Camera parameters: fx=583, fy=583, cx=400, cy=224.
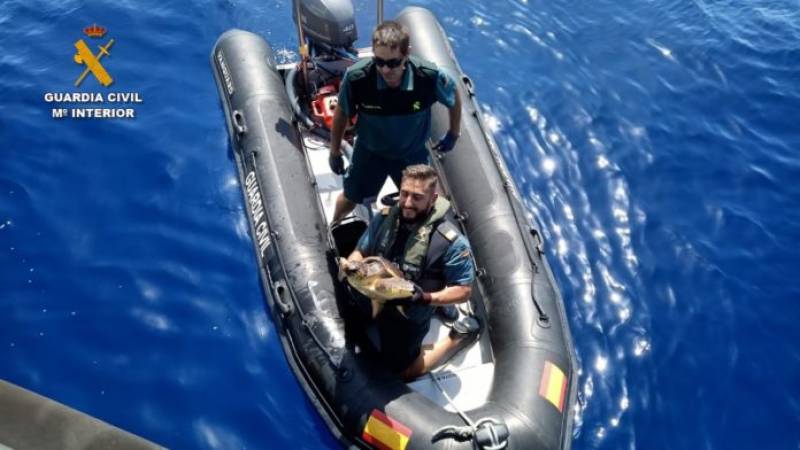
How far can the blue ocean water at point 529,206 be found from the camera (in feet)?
15.6

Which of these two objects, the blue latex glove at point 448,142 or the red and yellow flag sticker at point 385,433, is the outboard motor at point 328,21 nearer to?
the blue latex glove at point 448,142

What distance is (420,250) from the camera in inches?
140

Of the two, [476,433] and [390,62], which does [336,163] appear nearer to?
[390,62]

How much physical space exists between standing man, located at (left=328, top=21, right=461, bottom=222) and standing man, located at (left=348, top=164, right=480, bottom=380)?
85cm

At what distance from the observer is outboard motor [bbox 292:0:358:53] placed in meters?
5.68

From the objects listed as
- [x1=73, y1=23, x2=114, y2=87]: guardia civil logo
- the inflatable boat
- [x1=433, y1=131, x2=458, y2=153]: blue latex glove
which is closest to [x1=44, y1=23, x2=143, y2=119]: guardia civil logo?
[x1=73, y1=23, x2=114, y2=87]: guardia civil logo

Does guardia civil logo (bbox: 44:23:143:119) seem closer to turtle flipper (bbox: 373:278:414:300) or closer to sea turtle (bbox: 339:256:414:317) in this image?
sea turtle (bbox: 339:256:414:317)

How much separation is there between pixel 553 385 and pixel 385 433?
4.23ft

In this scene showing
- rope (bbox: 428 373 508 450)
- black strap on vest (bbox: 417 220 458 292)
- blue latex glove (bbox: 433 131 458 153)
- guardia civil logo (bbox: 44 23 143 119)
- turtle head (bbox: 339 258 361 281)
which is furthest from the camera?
guardia civil logo (bbox: 44 23 143 119)

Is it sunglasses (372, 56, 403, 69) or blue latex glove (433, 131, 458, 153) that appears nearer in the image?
sunglasses (372, 56, 403, 69)

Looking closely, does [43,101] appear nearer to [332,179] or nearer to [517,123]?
[332,179]

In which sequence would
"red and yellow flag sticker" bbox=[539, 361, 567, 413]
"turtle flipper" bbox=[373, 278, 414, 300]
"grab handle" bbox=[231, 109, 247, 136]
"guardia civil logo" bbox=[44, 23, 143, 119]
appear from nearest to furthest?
"turtle flipper" bbox=[373, 278, 414, 300] → "red and yellow flag sticker" bbox=[539, 361, 567, 413] → "grab handle" bbox=[231, 109, 247, 136] → "guardia civil logo" bbox=[44, 23, 143, 119]

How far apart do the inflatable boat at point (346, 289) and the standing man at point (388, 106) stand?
54 centimetres

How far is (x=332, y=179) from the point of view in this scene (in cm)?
601
